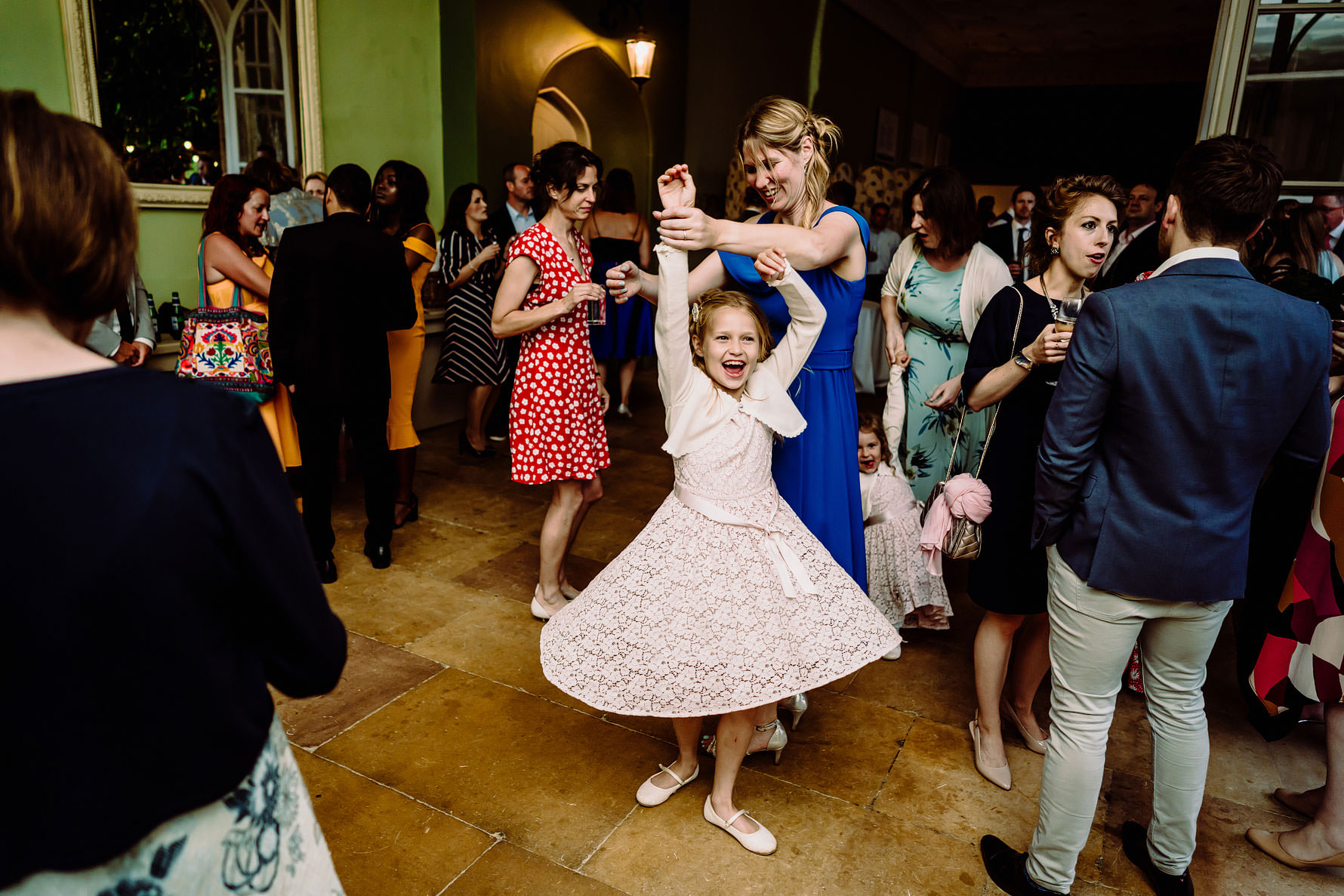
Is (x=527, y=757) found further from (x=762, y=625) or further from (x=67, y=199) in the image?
(x=67, y=199)

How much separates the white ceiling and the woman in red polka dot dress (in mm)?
8115

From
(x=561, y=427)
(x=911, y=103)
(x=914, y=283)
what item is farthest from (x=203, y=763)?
(x=911, y=103)

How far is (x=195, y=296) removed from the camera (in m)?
4.86

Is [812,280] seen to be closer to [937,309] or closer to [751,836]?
[937,309]

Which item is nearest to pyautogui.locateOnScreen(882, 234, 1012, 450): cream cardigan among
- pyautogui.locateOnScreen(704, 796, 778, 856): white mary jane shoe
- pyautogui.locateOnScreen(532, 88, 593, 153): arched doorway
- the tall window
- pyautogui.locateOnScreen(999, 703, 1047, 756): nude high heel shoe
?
pyautogui.locateOnScreen(999, 703, 1047, 756): nude high heel shoe

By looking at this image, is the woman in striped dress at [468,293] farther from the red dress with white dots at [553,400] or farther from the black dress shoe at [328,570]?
the red dress with white dots at [553,400]

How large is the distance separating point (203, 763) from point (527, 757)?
1641 millimetres

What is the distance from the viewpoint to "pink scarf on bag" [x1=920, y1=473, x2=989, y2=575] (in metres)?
2.34

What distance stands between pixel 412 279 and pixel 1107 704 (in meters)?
3.57

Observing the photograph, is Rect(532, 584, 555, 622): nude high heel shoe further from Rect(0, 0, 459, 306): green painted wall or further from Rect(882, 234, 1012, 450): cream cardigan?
Rect(0, 0, 459, 306): green painted wall

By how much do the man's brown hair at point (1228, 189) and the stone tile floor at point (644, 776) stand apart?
1520 mm

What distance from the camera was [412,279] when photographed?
4.25 m

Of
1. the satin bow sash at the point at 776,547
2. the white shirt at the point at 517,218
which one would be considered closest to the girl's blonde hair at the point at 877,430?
the satin bow sash at the point at 776,547

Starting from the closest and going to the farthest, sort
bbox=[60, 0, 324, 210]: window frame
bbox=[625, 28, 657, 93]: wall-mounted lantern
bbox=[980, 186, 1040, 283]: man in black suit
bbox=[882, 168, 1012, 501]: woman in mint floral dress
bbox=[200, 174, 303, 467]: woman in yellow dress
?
bbox=[882, 168, 1012, 501]: woman in mint floral dress, bbox=[200, 174, 303, 467]: woman in yellow dress, bbox=[60, 0, 324, 210]: window frame, bbox=[980, 186, 1040, 283]: man in black suit, bbox=[625, 28, 657, 93]: wall-mounted lantern
